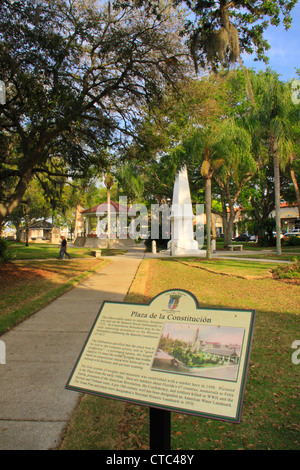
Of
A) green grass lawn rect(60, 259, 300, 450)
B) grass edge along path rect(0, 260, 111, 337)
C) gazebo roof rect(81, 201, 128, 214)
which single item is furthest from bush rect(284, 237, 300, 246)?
green grass lawn rect(60, 259, 300, 450)

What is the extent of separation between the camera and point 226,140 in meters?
20.1

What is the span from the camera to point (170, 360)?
2.60 metres

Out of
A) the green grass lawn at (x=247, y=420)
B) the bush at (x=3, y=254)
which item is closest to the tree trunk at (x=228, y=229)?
the bush at (x=3, y=254)

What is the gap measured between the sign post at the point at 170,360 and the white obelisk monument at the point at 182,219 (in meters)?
21.7

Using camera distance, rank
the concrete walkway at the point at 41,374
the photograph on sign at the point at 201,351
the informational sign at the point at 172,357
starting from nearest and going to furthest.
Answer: the informational sign at the point at 172,357
the photograph on sign at the point at 201,351
the concrete walkway at the point at 41,374

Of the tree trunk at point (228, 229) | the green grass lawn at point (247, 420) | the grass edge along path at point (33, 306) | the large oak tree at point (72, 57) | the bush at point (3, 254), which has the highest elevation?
the large oak tree at point (72, 57)

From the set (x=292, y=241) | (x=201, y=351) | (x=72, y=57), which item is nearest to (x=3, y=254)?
(x=72, y=57)

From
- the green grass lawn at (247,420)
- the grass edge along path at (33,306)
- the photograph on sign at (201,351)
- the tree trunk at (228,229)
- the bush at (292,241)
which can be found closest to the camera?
the photograph on sign at (201,351)

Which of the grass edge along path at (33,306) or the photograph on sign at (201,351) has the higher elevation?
the photograph on sign at (201,351)

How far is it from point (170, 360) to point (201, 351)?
0.23 m

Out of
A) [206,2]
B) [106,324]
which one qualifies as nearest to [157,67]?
[206,2]

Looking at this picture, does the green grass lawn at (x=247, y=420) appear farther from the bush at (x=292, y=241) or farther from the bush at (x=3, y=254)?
the bush at (x=292, y=241)

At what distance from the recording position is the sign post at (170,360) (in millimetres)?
2326

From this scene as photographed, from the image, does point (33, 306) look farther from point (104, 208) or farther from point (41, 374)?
point (104, 208)
